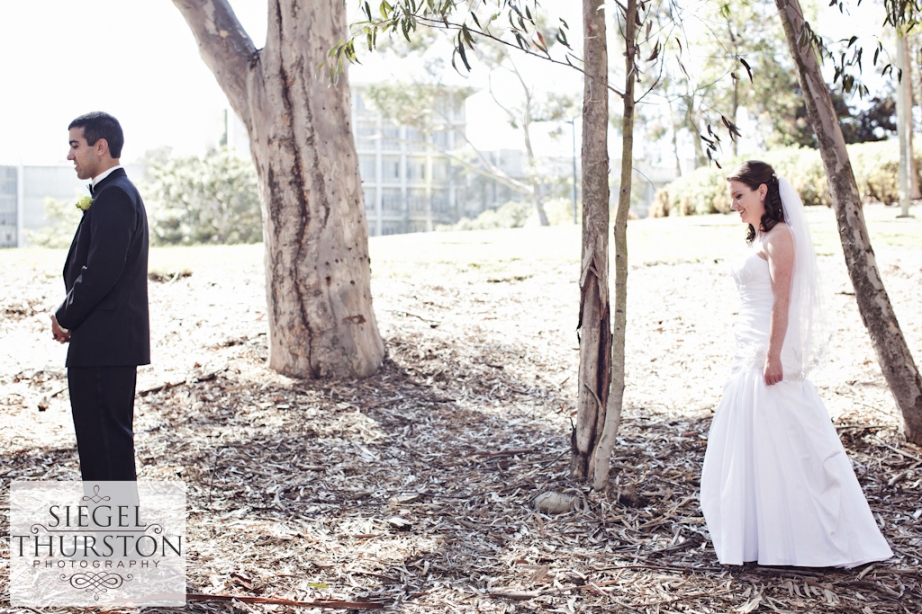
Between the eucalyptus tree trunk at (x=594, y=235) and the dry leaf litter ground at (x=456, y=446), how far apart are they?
53 cm

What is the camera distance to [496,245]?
46.0ft

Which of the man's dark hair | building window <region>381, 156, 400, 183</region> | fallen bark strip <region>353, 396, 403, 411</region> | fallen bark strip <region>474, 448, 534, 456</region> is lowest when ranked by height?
fallen bark strip <region>474, 448, 534, 456</region>

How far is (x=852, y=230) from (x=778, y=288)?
157cm

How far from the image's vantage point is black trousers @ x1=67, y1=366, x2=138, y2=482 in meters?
3.42

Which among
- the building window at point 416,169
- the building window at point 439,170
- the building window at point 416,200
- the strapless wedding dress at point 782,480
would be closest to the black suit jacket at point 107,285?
the strapless wedding dress at point 782,480

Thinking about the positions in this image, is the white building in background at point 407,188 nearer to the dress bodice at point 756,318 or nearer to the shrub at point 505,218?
the shrub at point 505,218

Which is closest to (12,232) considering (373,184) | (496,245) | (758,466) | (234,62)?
(373,184)

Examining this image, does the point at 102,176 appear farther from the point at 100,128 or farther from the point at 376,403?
the point at 376,403

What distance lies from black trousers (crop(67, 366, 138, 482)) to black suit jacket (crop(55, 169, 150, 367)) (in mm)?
65

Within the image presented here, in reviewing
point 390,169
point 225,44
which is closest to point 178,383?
point 225,44

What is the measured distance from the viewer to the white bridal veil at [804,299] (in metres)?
3.69

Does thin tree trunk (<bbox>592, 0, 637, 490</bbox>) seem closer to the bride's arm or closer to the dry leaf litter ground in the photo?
the dry leaf litter ground

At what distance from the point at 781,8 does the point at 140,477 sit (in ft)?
15.3

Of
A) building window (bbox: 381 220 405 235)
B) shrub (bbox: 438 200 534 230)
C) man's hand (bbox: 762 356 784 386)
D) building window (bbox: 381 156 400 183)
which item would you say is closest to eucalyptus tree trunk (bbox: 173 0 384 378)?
man's hand (bbox: 762 356 784 386)
